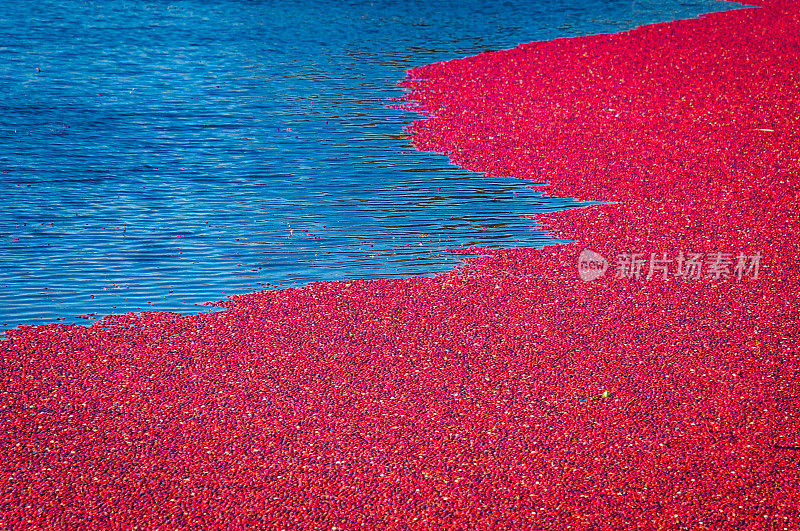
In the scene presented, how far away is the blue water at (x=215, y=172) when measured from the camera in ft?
25.6

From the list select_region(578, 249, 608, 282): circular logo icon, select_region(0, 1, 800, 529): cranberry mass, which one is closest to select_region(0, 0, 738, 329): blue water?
select_region(578, 249, 608, 282): circular logo icon

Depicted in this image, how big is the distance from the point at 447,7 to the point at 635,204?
57.2 ft

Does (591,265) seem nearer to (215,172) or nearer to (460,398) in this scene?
(460,398)

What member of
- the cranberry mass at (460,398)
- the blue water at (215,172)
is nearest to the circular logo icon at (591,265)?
the cranberry mass at (460,398)

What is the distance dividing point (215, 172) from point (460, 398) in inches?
248

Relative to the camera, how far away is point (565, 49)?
17125mm

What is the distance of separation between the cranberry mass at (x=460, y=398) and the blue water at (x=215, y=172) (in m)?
0.70

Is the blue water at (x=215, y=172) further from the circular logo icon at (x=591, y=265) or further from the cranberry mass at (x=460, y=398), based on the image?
the cranberry mass at (x=460, y=398)

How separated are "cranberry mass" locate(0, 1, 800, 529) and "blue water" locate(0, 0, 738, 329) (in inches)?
27.6

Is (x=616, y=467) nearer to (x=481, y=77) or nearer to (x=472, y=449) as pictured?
(x=472, y=449)

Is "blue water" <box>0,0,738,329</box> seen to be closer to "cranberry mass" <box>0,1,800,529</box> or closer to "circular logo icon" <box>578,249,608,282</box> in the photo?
"circular logo icon" <box>578,249,608,282</box>

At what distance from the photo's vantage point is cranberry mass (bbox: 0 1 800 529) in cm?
464

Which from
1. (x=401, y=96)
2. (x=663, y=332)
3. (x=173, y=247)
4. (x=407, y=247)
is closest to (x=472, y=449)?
(x=663, y=332)

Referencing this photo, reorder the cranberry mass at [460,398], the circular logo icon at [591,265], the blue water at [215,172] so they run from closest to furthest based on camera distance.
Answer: the cranberry mass at [460,398], the circular logo icon at [591,265], the blue water at [215,172]
